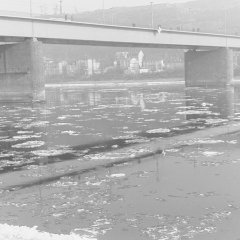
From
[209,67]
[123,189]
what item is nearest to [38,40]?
[209,67]

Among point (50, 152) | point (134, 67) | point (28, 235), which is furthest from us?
point (134, 67)

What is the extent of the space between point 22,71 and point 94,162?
113 ft

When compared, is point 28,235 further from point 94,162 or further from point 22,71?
point 22,71

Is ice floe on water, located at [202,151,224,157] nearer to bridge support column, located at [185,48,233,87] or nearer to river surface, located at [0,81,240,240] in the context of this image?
river surface, located at [0,81,240,240]

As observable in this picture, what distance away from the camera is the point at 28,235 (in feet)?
19.6

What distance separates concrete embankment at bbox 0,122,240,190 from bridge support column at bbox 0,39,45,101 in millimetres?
29725

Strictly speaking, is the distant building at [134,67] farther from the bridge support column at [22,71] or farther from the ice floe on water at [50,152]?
the ice floe on water at [50,152]

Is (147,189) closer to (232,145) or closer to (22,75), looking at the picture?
(232,145)

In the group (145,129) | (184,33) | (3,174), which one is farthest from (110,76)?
(3,174)

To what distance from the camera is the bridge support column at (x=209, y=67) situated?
243ft

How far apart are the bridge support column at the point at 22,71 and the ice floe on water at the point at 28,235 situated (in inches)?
1497

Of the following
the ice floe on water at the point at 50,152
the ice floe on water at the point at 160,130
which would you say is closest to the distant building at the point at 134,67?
the ice floe on water at the point at 160,130

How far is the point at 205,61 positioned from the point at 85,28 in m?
31.3

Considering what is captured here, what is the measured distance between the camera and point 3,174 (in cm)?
1071
